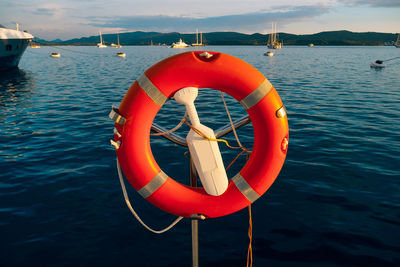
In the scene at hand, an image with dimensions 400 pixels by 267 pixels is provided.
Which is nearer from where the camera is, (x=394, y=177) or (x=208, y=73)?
(x=208, y=73)

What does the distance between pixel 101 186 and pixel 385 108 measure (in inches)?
369

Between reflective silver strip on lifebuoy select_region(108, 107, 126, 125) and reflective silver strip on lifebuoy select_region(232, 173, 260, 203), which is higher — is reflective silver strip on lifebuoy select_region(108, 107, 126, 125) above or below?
above

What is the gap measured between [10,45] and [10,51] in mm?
657

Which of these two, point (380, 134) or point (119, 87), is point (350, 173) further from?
point (119, 87)

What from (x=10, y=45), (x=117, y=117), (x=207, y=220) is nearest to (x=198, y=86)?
(x=117, y=117)

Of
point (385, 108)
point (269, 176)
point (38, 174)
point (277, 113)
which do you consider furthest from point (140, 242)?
point (385, 108)

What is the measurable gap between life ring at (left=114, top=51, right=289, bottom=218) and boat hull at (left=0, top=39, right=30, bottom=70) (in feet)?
66.9

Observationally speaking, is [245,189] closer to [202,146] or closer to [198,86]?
[202,146]

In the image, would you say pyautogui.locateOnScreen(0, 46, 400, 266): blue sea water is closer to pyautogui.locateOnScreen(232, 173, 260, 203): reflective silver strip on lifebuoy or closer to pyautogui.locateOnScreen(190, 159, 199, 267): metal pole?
pyautogui.locateOnScreen(190, 159, 199, 267): metal pole

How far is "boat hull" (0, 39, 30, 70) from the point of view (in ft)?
60.1

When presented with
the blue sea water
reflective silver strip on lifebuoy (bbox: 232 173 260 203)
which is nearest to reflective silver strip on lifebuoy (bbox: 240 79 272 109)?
reflective silver strip on lifebuoy (bbox: 232 173 260 203)

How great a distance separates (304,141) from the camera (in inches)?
241

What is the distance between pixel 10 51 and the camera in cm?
1948

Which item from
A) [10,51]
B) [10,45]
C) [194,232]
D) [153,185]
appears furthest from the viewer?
[10,51]
